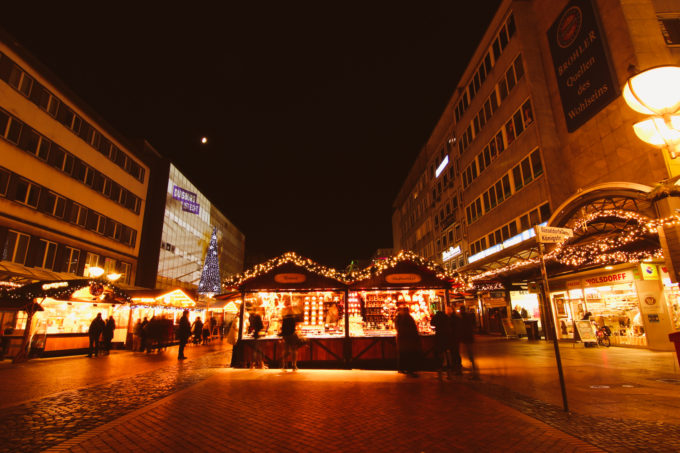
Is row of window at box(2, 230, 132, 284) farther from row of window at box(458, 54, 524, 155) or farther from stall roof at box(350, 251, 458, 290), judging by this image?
row of window at box(458, 54, 524, 155)

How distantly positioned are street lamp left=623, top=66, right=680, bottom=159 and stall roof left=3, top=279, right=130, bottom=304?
66.8ft

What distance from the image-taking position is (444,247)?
40.4 m

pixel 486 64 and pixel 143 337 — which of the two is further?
pixel 486 64

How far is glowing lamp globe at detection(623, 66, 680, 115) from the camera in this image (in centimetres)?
470

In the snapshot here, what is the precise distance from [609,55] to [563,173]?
627 centimetres

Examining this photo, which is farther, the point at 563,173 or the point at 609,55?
the point at 563,173

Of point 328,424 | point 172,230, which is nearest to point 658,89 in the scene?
point 328,424

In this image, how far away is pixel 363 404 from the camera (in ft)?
22.9

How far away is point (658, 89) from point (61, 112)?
30.7 meters

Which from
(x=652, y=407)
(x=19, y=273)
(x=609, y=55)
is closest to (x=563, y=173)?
(x=609, y=55)

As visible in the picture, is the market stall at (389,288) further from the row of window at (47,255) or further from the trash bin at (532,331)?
the row of window at (47,255)

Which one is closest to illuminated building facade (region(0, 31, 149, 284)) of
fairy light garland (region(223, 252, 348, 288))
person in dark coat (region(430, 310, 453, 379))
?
fairy light garland (region(223, 252, 348, 288))

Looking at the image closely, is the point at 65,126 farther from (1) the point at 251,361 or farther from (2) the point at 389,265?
(2) the point at 389,265

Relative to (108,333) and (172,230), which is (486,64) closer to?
(108,333)
